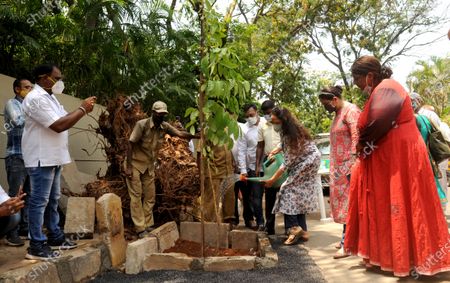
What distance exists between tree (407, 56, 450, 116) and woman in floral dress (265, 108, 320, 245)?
2125 cm

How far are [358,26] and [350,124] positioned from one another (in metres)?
14.8

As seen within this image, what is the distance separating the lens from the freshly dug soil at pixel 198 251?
448cm

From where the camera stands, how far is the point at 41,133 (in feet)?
12.2

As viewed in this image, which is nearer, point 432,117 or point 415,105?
point 432,117

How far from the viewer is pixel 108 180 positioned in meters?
6.14

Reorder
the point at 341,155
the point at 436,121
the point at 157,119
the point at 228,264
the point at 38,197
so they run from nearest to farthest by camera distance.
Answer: the point at 38,197 → the point at 228,264 → the point at 341,155 → the point at 157,119 → the point at 436,121

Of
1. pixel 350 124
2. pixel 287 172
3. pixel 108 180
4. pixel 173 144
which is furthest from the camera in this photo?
pixel 173 144

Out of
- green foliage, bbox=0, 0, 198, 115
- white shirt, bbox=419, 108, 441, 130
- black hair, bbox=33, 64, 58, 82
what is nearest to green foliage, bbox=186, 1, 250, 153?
black hair, bbox=33, 64, 58, 82

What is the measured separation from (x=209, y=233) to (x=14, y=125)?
7.97ft

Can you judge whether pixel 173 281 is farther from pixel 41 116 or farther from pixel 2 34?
pixel 2 34

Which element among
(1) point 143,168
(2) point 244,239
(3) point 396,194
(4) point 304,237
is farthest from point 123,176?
(3) point 396,194

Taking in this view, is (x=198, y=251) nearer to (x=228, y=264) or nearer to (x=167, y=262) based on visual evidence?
(x=167, y=262)

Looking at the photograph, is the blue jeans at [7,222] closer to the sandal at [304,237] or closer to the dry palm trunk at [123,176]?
the dry palm trunk at [123,176]

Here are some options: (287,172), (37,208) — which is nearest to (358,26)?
(287,172)
